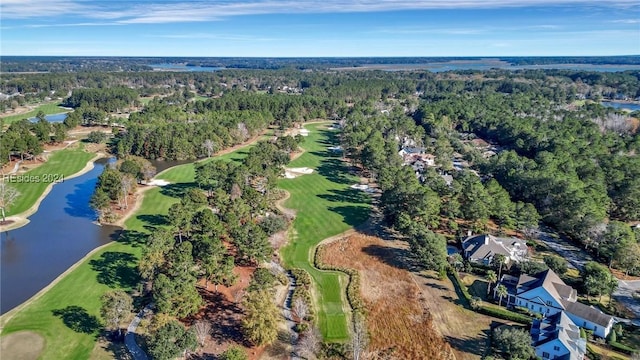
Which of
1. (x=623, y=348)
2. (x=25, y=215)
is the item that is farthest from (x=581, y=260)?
(x=25, y=215)

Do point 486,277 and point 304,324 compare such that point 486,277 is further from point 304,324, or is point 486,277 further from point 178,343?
point 178,343

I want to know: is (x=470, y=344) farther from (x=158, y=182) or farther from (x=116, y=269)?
(x=158, y=182)

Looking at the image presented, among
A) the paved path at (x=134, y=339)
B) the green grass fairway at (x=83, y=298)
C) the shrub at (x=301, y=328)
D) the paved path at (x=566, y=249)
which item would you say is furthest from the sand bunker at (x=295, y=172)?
the shrub at (x=301, y=328)

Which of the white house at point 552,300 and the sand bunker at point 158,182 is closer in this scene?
the white house at point 552,300

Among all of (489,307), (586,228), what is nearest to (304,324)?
(489,307)

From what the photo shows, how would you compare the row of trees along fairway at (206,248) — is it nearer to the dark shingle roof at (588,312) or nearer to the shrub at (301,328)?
the shrub at (301,328)
